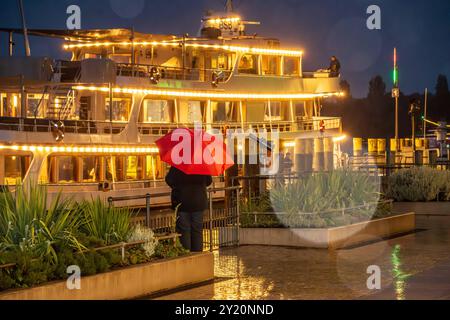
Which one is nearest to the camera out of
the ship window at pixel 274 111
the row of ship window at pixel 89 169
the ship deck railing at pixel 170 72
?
the row of ship window at pixel 89 169

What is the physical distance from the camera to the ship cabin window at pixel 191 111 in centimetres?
3906

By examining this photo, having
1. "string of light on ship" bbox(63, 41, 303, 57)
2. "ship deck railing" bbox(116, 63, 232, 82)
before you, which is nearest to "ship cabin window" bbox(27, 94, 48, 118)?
"ship deck railing" bbox(116, 63, 232, 82)

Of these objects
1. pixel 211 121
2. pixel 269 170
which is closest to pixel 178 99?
pixel 211 121

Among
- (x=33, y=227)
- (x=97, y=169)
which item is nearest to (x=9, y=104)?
(x=97, y=169)

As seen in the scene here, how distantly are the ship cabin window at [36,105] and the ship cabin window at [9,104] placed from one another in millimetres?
563

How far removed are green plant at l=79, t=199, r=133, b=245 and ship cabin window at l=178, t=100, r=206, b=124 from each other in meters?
26.9

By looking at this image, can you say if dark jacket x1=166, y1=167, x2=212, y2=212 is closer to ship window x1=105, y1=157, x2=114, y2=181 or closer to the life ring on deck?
ship window x1=105, y1=157, x2=114, y2=181

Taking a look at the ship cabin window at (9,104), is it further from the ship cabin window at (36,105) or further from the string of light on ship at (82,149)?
the string of light on ship at (82,149)

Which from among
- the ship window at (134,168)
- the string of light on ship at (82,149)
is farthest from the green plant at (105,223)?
the ship window at (134,168)

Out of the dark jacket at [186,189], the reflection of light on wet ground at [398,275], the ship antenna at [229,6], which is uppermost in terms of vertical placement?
the ship antenna at [229,6]

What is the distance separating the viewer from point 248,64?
44000mm

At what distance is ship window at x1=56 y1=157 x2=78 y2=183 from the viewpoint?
3206 centimetres

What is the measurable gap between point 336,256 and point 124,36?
26.1 m
